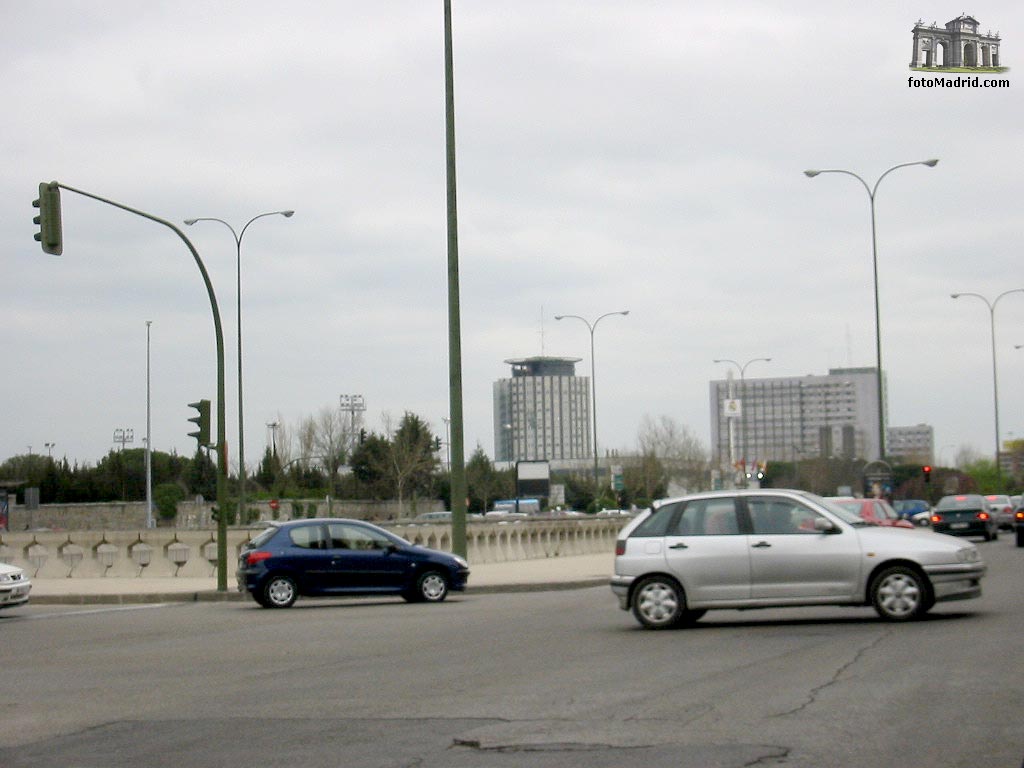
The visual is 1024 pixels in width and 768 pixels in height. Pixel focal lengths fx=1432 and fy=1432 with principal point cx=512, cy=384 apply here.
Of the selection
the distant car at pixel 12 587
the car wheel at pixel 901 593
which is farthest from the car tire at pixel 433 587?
the car wheel at pixel 901 593

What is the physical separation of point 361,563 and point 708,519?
28.2 feet

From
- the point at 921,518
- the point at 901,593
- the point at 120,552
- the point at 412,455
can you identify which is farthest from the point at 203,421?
the point at 412,455

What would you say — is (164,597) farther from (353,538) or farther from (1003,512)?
(1003,512)

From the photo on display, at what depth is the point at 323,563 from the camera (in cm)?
2348

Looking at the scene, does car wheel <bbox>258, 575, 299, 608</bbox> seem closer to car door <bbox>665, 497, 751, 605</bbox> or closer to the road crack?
car door <bbox>665, 497, 751, 605</bbox>

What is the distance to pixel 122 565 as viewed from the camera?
3397 cm

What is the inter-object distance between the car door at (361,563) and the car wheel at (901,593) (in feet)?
31.9

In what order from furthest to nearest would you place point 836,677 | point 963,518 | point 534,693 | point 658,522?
1. point 963,518
2. point 658,522
3. point 836,677
4. point 534,693

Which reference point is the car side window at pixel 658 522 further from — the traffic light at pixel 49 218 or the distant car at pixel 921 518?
the distant car at pixel 921 518

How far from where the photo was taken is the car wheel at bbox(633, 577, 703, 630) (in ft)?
53.9

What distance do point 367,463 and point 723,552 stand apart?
3387 inches

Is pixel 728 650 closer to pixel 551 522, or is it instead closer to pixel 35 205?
pixel 35 205

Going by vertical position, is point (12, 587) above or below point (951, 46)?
below

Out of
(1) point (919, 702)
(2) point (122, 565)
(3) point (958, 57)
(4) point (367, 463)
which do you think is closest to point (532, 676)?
(1) point (919, 702)
